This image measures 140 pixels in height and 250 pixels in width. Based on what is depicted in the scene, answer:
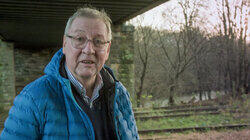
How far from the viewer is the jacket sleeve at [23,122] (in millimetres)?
1229

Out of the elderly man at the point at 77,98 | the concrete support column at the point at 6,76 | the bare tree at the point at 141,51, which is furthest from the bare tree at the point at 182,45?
the elderly man at the point at 77,98

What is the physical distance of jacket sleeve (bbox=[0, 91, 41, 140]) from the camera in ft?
4.03

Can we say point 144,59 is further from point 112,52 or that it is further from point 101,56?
point 101,56

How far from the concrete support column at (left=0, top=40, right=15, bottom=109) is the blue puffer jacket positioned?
10678mm

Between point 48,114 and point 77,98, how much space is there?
0.95 feet

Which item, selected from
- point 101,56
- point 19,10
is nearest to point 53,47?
point 19,10

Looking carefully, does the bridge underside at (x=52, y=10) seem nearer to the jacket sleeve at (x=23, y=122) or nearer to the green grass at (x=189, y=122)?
the green grass at (x=189, y=122)

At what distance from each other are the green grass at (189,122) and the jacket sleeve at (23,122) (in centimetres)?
577

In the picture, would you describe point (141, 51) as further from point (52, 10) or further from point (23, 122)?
point (23, 122)

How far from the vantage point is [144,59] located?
17250mm

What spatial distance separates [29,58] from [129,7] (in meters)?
12.2

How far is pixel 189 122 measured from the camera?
7.34 metres

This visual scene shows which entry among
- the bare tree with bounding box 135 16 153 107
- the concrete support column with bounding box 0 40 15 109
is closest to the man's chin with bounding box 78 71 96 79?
the concrete support column with bounding box 0 40 15 109

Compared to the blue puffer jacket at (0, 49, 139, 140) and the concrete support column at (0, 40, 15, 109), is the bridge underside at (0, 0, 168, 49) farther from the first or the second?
the concrete support column at (0, 40, 15, 109)
